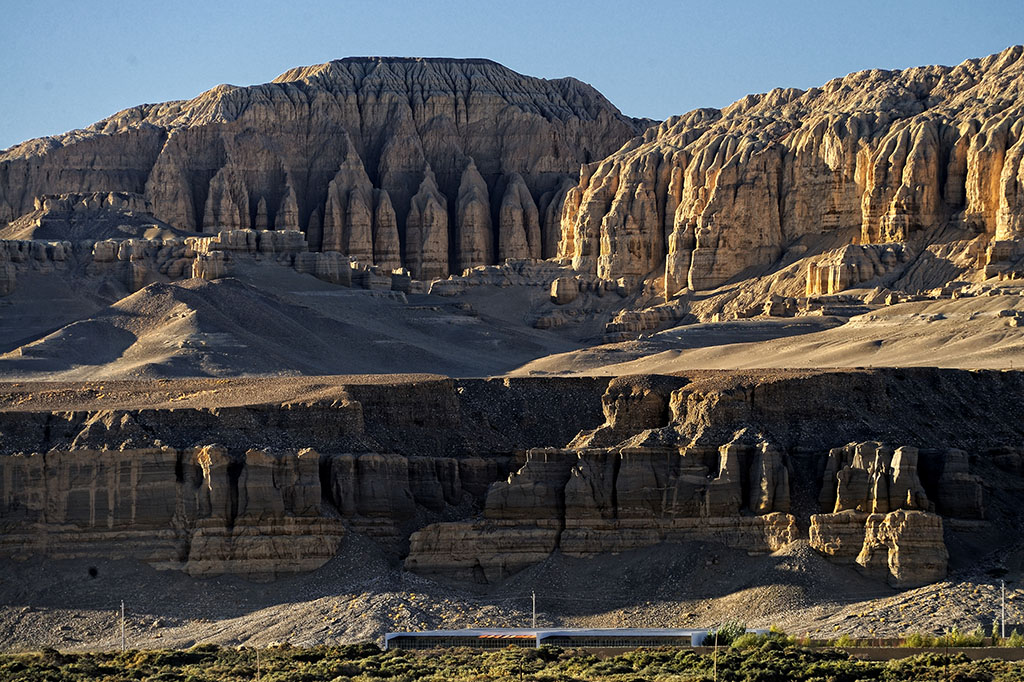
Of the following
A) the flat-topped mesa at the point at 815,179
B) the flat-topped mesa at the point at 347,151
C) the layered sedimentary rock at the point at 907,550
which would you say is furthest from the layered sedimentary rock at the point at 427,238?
the layered sedimentary rock at the point at 907,550

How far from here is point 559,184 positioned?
583ft

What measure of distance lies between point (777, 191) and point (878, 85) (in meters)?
10.9

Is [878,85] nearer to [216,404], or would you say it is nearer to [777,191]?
[777,191]

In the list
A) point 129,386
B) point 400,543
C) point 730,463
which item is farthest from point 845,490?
point 129,386

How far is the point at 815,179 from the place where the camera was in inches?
4943

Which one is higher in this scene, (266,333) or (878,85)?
(878,85)

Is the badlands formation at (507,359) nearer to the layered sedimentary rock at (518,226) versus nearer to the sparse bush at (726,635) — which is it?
the layered sedimentary rock at (518,226)

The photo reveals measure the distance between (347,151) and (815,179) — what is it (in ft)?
195

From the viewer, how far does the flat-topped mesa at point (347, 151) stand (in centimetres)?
16550

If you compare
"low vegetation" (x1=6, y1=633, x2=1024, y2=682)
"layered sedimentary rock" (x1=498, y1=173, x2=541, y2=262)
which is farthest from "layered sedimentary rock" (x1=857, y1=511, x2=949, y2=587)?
"layered sedimentary rock" (x1=498, y1=173, x2=541, y2=262)

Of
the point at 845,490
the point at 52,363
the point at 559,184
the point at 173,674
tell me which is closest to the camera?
the point at 173,674

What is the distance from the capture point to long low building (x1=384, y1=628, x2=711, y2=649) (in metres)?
58.3

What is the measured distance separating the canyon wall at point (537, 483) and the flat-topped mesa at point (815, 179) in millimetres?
45695

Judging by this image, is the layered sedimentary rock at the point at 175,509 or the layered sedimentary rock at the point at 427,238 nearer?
the layered sedimentary rock at the point at 175,509
